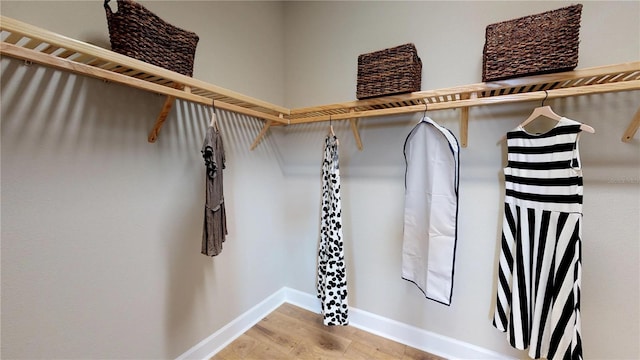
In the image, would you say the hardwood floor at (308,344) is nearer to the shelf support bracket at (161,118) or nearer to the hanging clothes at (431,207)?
the hanging clothes at (431,207)

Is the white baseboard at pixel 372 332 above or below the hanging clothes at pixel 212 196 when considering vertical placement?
below

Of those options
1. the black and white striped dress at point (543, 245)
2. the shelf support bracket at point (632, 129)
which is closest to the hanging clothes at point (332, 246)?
the black and white striped dress at point (543, 245)

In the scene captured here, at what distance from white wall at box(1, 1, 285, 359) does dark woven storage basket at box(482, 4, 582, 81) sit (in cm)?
145

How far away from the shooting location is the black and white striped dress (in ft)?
3.37

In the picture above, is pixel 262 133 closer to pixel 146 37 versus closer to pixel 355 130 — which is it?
pixel 355 130

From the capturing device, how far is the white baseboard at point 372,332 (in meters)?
1.46

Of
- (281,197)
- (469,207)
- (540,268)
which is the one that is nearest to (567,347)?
(540,268)

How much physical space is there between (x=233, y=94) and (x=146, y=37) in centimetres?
40

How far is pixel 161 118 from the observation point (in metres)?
1.16

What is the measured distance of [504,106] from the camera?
1319 millimetres

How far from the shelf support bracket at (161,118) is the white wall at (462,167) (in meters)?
0.99

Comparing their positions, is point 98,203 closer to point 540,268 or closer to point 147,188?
point 147,188

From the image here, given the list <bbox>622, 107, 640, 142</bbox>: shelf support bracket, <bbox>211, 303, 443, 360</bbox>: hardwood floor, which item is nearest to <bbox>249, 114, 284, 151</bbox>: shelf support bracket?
<bbox>211, 303, 443, 360</bbox>: hardwood floor

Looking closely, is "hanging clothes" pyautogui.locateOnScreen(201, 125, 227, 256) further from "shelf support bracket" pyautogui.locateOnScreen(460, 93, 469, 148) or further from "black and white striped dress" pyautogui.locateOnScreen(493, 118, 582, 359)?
"black and white striped dress" pyautogui.locateOnScreen(493, 118, 582, 359)
